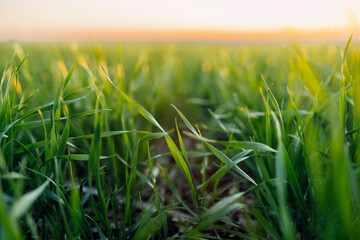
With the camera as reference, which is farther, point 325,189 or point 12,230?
point 325,189

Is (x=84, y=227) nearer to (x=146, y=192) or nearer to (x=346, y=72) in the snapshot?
(x=146, y=192)

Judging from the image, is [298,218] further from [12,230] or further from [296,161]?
[12,230]

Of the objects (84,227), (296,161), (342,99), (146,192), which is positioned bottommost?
(146,192)

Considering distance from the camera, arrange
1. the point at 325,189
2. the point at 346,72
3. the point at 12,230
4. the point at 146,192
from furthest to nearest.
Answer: the point at 146,192 < the point at 346,72 < the point at 325,189 < the point at 12,230

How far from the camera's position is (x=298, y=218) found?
0.61 m

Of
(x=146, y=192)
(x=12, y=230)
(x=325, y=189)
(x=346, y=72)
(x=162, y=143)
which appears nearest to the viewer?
(x=12, y=230)

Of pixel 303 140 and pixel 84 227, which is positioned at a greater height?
pixel 303 140

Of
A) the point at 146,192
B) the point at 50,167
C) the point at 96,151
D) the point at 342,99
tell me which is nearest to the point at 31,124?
the point at 50,167

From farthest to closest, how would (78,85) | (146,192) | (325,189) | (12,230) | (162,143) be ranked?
(162,143) → (78,85) → (146,192) → (325,189) → (12,230)

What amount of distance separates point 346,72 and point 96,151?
→ 1.85 ft

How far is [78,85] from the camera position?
1.22 metres

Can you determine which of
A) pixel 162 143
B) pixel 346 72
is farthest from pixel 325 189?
pixel 162 143

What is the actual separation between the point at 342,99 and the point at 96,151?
465 millimetres

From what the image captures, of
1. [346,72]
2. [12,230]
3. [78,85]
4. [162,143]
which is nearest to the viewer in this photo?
[12,230]
